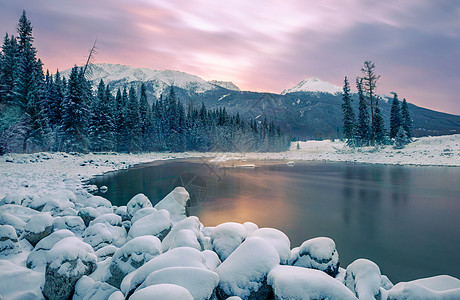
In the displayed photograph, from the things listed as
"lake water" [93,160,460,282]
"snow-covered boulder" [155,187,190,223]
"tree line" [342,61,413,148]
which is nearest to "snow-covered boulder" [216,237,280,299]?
"lake water" [93,160,460,282]

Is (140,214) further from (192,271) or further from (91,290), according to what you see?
(192,271)

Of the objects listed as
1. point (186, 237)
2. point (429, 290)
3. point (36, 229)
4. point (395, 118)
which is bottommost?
point (429, 290)

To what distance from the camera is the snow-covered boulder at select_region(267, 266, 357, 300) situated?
3158mm

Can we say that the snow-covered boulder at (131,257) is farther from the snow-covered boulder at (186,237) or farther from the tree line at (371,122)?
the tree line at (371,122)

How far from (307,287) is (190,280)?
5.39ft

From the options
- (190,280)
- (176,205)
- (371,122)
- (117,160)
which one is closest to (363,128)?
(371,122)

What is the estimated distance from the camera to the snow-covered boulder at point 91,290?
12.5ft

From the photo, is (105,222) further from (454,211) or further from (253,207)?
(454,211)

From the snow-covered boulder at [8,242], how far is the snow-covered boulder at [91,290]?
7.66 ft

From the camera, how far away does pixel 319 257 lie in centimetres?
435

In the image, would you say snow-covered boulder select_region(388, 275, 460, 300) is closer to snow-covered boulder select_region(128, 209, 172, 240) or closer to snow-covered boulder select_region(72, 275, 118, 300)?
snow-covered boulder select_region(72, 275, 118, 300)

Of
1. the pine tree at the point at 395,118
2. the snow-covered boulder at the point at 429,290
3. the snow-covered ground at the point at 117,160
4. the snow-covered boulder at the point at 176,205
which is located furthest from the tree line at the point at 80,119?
the pine tree at the point at 395,118

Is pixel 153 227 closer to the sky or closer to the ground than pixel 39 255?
closer to the sky

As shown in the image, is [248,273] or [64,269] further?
[64,269]
